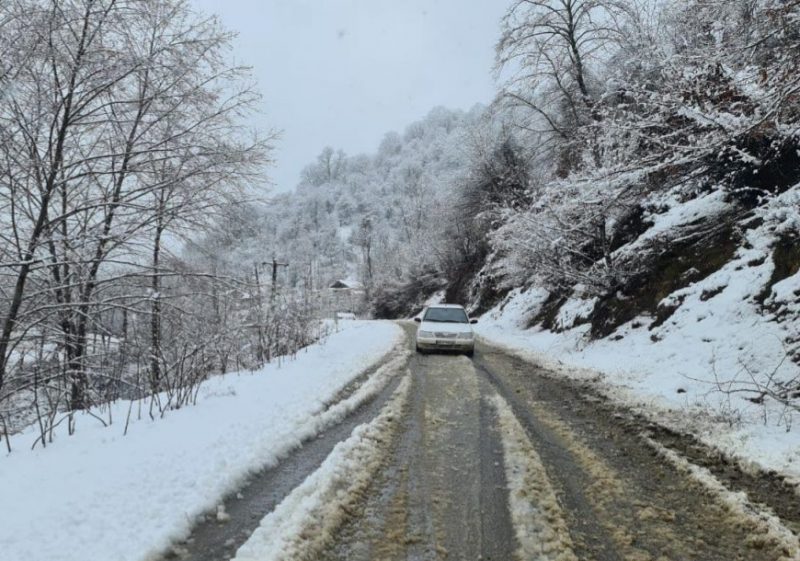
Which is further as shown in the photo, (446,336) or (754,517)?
(446,336)

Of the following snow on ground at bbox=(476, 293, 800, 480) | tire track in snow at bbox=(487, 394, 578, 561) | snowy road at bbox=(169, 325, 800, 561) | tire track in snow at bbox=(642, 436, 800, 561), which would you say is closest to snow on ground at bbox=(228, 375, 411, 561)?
snowy road at bbox=(169, 325, 800, 561)

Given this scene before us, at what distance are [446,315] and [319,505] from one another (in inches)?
461

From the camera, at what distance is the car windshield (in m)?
14.8

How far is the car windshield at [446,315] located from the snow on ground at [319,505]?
31.4ft

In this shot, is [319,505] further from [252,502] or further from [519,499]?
A: [519,499]

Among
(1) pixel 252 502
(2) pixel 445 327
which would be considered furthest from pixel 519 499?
(2) pixel 445 327

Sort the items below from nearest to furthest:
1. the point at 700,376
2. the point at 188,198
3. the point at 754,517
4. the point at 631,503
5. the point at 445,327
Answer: the point at 754,517
the point at 631,503
the point at 188,198
the point at 700,376
the point at 445,327

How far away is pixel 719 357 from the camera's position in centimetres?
730

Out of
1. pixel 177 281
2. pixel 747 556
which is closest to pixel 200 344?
pixel 177 281

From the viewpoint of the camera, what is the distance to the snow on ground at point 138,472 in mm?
3088

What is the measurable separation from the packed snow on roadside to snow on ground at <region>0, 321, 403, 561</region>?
457cm

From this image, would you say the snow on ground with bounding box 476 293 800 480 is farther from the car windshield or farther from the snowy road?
the car windshield

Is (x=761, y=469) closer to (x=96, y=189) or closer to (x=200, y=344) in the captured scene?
(x=200, y=344)

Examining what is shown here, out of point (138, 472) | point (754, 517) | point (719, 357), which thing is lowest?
point (754, 517)
